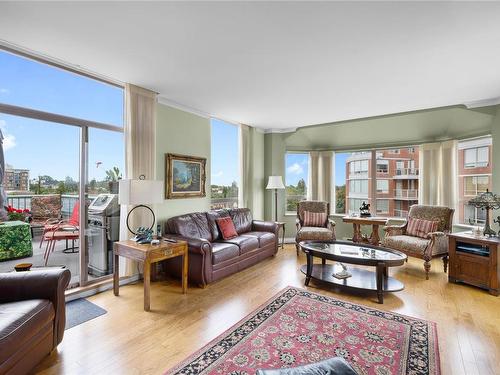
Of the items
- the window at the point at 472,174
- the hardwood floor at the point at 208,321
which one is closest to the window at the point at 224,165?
the hardwood floor at the point at 208,321

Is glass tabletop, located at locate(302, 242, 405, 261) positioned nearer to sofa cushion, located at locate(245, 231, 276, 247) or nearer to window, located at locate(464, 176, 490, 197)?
sofa cushion, located at locate(245, 231, 276, 247)

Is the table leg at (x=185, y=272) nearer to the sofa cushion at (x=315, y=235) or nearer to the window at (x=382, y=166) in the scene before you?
the sofa cushion at (x=315, y=235)

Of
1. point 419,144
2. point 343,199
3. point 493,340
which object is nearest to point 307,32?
point 493,340

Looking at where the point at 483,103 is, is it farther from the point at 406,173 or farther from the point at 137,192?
the point at 137,192

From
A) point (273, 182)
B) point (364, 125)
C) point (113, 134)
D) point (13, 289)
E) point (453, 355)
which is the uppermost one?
point (364, 125)

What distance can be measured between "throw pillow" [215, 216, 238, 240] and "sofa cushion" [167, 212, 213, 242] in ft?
0.68

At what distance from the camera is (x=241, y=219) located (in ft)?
16.2

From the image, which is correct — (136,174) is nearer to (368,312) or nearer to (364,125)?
(368,312)

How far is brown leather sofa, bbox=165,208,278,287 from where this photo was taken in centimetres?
338

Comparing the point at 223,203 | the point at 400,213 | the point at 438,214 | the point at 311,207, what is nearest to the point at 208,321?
the point at 223,203

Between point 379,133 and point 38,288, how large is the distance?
6.05m

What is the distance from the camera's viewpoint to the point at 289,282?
3.60 metres

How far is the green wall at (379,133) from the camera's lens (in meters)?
4.43

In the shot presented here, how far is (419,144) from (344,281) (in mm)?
3806
